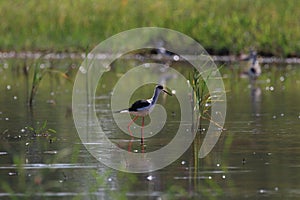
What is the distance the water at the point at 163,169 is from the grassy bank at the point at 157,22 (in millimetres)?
9116

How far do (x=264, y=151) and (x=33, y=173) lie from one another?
8.66 ft

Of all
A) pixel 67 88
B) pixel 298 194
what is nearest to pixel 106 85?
pixel 67 88

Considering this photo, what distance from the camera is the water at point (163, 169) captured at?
30.8 feet

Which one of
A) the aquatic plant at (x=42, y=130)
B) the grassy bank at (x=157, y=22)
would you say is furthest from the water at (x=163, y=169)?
the grassy bank at (x=157, y=22)

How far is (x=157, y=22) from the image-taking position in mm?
28484

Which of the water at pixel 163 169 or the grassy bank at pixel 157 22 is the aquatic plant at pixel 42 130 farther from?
the grassy bank at pixel 157 22

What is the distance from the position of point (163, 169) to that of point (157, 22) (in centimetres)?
1815

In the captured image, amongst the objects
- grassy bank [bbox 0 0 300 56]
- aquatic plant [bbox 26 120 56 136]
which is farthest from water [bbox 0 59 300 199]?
grassy bank [bbox 0 0 300 56]

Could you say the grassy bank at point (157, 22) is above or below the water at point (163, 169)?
above

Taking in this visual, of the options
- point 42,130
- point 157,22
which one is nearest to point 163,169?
point 42,130

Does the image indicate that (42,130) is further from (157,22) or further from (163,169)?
(157,22)

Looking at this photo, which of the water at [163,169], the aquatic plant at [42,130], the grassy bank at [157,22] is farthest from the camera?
the grassy bank at [157,22]

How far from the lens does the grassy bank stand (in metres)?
26.5

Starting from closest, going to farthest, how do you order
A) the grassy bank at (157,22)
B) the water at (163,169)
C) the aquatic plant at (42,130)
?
1. the water at (163,169)
2. the aquatic plant at (42,130)
3. the grassy bank at (157,22)
